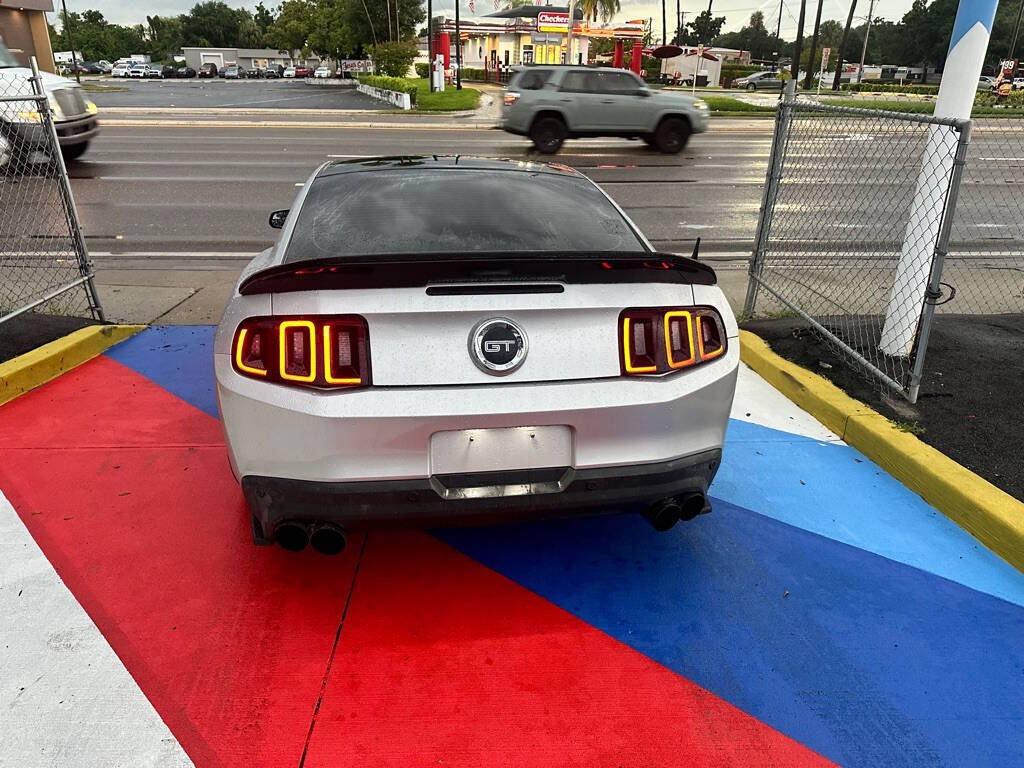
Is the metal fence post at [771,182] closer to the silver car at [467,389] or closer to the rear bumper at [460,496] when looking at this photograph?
the silver car at [467,389]

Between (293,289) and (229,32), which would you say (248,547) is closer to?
(293,289)

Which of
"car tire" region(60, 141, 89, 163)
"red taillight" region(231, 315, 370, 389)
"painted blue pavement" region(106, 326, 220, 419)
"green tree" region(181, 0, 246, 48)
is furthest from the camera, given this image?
"green tree" region(181, 0, 246, 48)

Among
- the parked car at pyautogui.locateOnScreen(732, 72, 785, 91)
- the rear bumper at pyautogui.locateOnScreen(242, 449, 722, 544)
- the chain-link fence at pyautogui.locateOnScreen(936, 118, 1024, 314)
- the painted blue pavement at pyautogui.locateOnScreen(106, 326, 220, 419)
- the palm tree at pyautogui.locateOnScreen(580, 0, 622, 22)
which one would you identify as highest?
the palm tree at pyautogui.locateOnScreen(580, 0, 622, 22)

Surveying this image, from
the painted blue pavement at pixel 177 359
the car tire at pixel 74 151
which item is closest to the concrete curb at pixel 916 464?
the painted blue pavement at pixel 177 359

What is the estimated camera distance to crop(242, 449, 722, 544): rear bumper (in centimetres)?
244

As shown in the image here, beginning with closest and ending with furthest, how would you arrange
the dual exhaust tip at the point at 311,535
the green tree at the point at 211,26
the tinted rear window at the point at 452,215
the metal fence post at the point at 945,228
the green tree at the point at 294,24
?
the dual exhaust tip at the point at 311,535 < the tinted rear window at the point at 452,215 < the metal fence post at the point at 945,228 < the green tree at the point at 294,24 < the green tree at the point at 211,26

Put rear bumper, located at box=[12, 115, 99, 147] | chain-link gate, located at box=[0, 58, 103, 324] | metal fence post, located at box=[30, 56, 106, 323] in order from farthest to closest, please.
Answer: rear bumper, located at box=[12, 115, 99, 147] < chain-link gate, located at box=[0, 58, 103, 324] < metal fence post, located at box=[30, 56, 106, 323]

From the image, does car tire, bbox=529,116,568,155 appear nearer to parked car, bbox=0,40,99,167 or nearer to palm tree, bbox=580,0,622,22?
parked car, bbox=0,40,99,167

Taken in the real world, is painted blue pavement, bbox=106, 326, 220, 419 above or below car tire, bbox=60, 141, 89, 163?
below

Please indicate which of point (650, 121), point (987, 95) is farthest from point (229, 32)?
point (650, 121)

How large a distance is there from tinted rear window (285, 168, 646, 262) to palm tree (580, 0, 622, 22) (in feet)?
191

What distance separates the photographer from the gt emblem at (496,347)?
2436 mm

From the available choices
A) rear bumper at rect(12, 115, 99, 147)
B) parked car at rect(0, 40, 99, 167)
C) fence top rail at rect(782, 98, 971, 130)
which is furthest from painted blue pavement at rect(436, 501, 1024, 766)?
rear bumper at rect(12, 115, 99, 147)

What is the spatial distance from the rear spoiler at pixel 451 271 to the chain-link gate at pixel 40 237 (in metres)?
3.37
